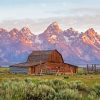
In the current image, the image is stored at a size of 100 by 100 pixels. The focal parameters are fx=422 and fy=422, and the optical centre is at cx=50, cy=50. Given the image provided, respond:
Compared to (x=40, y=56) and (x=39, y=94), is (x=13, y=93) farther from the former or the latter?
(x=40, y=56)

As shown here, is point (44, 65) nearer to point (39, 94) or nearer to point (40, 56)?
point (40, 56)

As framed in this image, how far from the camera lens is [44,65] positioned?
106750 mm

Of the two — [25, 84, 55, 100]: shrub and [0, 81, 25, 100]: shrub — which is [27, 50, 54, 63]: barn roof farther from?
[25, 84, 55, 100]: shrub

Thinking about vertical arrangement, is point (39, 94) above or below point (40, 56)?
below

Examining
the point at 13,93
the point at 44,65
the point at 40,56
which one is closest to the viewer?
the point at 13,93

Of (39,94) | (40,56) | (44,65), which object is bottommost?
(39,94)

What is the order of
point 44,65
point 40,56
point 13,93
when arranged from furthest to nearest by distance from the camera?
point 40,56 → point 44,65 → point 13,93

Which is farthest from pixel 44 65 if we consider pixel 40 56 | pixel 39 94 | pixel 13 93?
pixel 13 93

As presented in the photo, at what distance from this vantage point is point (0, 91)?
17609 mm

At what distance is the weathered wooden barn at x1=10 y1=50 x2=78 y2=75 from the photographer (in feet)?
342

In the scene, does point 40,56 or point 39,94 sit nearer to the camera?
point 39,94

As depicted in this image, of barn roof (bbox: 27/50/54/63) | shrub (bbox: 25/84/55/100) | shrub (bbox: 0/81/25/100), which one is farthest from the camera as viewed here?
barn roof (bbox: 27/50/54/63)

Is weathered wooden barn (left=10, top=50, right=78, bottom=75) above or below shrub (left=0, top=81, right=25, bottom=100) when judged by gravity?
above

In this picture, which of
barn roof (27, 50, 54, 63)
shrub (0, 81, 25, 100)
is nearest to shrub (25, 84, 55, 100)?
shrub (0, 81, 25, 100)
